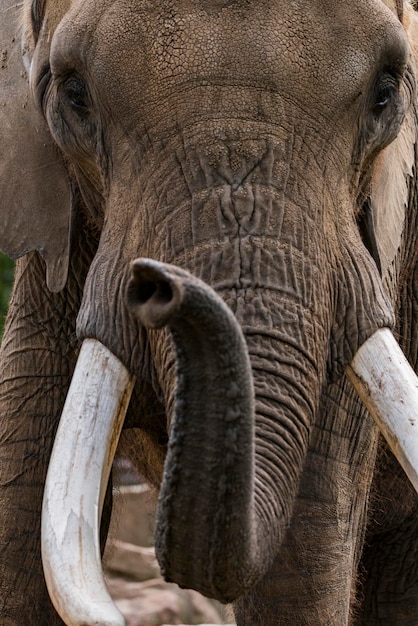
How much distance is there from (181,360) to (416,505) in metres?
2.84

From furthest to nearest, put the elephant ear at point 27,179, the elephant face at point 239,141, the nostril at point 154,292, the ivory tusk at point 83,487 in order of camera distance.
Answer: the elephant ear at point 27,179, the elephant face at point 239,141, the ivory tusk at point 83,487, the nostril at point 154,292

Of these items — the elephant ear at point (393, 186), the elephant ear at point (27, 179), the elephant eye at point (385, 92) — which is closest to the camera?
the elephant eye at point (385, 92)

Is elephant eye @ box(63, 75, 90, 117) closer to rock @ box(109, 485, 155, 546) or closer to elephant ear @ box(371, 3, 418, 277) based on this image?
elephant ear @ box(371, 3, 418, 277)

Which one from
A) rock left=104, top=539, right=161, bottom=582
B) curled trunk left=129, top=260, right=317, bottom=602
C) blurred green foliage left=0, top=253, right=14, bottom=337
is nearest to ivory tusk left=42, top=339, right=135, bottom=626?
curled trunk left=129, top=260, right=317, bottom=602

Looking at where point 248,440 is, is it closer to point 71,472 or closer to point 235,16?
point 71,472

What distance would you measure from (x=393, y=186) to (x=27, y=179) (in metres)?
1.06

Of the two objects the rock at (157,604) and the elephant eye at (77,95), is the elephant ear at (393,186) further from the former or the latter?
the rock at (157,604)

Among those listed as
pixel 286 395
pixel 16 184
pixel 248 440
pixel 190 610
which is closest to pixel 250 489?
pixel 248 440

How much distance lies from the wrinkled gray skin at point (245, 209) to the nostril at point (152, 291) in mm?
91

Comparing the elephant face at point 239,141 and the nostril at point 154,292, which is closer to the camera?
the nostril at point 154,292

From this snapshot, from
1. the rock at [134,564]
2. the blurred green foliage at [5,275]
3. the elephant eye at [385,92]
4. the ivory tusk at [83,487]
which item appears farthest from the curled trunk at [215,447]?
the blurred green foliage at [5,275]

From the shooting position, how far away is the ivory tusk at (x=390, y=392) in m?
4.19

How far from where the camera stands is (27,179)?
4.98 m

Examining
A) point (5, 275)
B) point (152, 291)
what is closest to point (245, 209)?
point (152, 291)
